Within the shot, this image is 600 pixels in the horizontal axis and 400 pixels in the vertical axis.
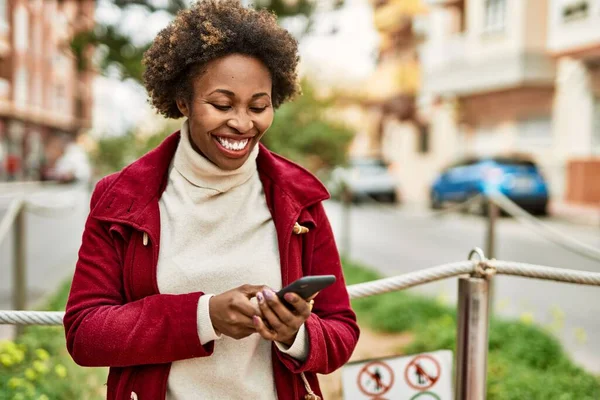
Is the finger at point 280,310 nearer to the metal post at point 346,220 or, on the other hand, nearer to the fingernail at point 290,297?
the fingernail at point 290,297

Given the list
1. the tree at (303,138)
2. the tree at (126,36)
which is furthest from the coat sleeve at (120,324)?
the tree at (303,138)

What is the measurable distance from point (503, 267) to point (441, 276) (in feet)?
0.68

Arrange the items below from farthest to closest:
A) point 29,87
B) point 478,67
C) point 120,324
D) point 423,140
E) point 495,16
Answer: point 29,87
point 423,140
point 495,16
point 478,67
point 120,324

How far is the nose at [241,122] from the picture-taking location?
1.65 metres

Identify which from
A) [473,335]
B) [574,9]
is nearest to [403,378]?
[473,335]

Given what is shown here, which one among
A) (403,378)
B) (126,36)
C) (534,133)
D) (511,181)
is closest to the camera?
(403,378)

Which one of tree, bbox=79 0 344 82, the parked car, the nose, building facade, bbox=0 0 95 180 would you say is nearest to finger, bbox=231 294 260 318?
the nose

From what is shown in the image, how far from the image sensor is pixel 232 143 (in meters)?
1.69

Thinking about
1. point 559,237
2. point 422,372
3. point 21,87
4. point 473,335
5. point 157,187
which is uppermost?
point 21,87

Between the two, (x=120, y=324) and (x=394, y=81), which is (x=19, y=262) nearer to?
(x=120, y=324)

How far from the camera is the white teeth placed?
5.52 ft

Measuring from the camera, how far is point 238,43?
1.67m

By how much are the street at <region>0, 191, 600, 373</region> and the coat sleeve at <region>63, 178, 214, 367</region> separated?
13.6ft

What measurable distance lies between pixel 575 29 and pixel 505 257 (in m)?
10.8
